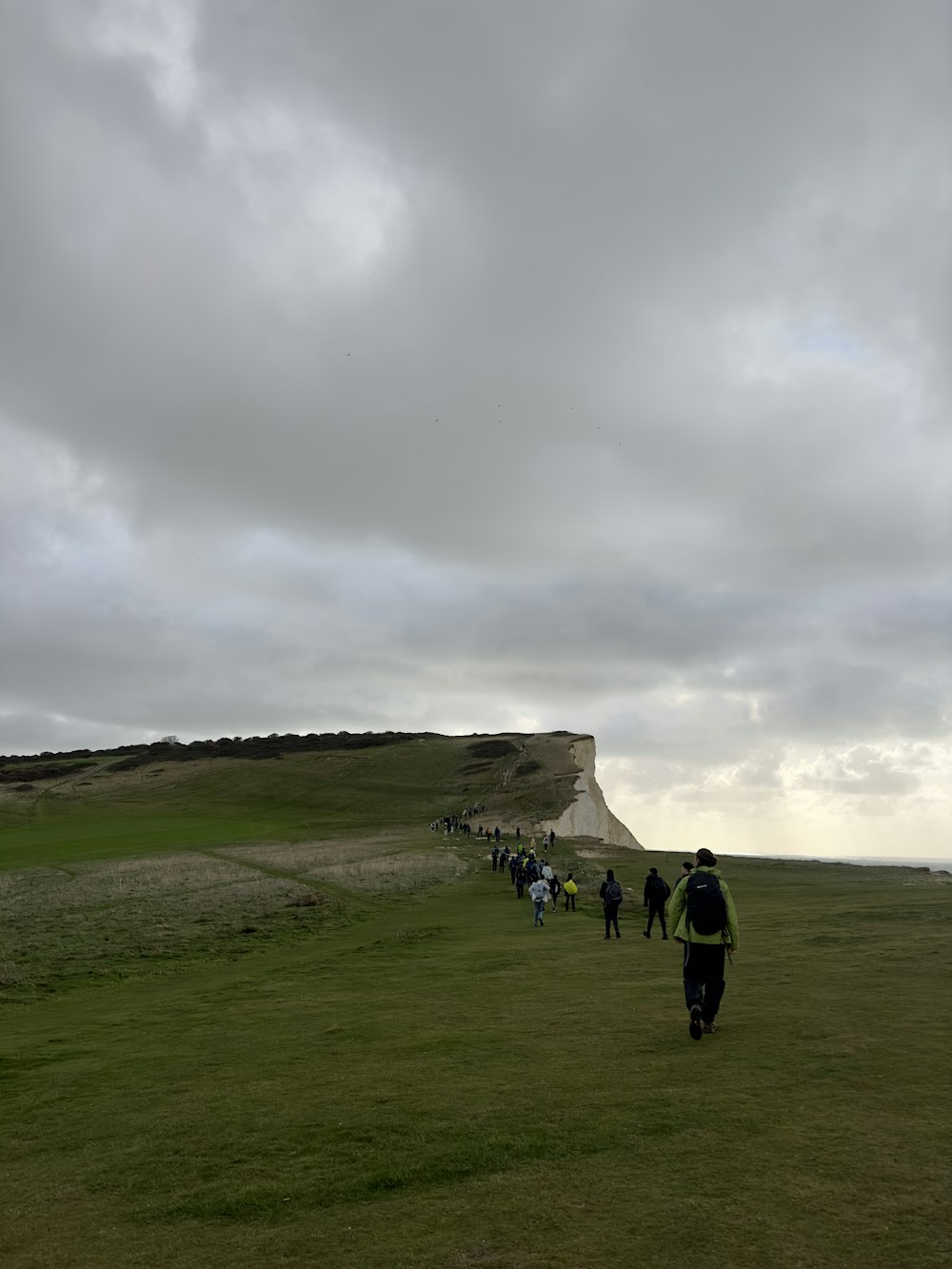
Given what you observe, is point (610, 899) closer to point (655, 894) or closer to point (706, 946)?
point (655, 894)

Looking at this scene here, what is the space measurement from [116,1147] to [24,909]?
95.7 ft

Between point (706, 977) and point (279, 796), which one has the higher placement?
point (279, 796)

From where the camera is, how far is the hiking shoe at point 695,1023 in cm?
1239

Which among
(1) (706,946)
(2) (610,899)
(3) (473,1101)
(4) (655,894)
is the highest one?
(1) (706,946)

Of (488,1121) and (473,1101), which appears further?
(473,1101)

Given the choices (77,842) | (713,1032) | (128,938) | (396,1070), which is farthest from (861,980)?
(77,842)

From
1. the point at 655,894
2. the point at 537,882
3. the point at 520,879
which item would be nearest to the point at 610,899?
the point at 655,894

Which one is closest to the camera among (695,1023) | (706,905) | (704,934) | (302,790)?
(695,1023)

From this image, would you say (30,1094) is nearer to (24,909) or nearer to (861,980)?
(861,980)

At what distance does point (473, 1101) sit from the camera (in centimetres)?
1006

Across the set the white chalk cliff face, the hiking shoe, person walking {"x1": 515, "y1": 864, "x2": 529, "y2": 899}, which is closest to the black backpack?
the hiking shoe

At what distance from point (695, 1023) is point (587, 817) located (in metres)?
89.6

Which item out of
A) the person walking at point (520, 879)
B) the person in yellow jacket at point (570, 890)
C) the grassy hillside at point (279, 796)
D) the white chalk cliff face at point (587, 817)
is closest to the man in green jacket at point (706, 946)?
the person in yellow jacket at point (570, 890)

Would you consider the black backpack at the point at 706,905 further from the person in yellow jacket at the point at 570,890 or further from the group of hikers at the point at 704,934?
the person in yellow jacket at the point at 570,890
